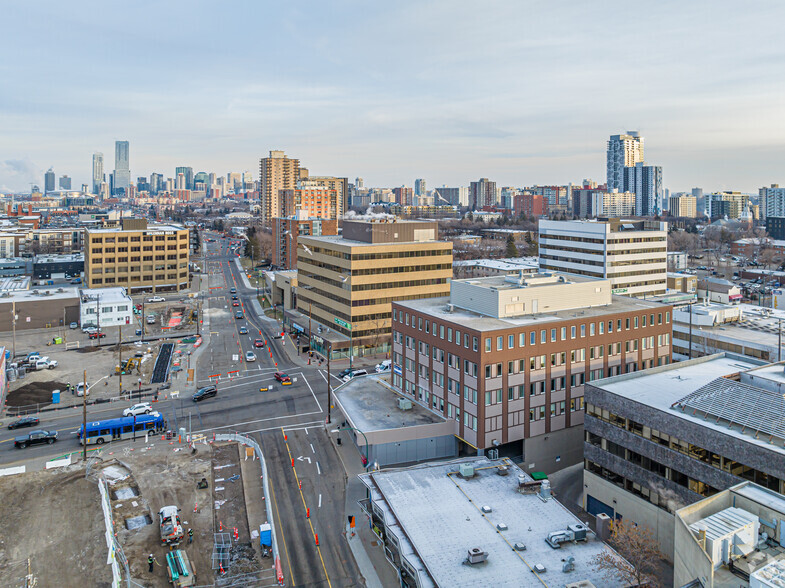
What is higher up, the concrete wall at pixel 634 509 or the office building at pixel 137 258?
the office building at pixel 137 258

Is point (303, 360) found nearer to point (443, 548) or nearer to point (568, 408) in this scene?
point (568, 408)

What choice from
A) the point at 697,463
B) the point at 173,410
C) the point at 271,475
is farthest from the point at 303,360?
the point at 697,463

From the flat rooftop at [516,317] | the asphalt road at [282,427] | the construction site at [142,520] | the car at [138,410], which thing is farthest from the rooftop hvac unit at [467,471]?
the car at [138,410]

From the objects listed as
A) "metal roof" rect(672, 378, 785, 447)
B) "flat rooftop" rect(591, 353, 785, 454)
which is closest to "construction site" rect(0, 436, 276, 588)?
"flat rooftop" rect(591, 353, 785, 454)

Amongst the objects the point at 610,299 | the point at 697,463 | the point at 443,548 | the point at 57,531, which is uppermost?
the point at 610,299

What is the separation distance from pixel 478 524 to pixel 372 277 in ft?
191

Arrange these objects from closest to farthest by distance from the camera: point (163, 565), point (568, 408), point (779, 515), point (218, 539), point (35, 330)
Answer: point (779, 515) → point (163, 565) → point (218, 539) → point (568, 408) → point (35, 330)

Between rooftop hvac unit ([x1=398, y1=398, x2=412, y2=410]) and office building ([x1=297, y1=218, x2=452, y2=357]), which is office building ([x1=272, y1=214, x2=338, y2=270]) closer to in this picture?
office building ([x1=297, y1=218, x2=452, y2=357])

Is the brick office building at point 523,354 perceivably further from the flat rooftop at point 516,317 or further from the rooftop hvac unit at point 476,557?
the rooftop hvac unit at point 476,557

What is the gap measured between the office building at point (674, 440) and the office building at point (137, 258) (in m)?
127

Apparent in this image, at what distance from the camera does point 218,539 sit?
40906 millimetres

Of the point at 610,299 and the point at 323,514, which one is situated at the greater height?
the point at 610,299

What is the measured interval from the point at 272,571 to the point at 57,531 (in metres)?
18.1

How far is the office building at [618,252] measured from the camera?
11356 centimetres
